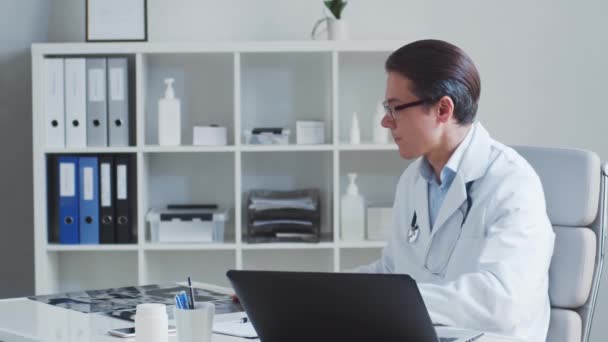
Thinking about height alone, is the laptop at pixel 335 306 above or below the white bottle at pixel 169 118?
below

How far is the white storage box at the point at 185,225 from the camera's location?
3.18 m

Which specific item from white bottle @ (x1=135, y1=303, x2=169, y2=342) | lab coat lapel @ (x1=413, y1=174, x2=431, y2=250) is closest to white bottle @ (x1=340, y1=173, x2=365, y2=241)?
lab coat lapel @ (x1=413, y1=174, x2=431, y2=250)

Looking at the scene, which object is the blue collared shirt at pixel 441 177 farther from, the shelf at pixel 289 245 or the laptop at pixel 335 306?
the shelf at pixel 289 245

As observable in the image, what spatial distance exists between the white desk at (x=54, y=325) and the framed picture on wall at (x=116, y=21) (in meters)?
1.52

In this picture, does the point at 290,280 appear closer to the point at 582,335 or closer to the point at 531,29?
the point at 582,335

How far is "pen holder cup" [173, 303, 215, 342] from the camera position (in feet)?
4.67

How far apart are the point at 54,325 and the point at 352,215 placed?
5.46 feet

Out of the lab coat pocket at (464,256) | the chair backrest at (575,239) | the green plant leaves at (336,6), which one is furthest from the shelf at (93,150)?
the chair backrest at (575,239)

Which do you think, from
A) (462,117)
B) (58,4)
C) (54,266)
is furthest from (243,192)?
(462,117)

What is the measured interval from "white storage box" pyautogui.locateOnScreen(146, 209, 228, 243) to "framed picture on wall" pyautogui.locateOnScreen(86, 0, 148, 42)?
2.17 ft

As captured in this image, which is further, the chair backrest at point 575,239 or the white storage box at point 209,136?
the white storage box at point 209,136

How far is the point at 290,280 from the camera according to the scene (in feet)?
4.21

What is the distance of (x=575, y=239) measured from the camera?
1916 millimetres

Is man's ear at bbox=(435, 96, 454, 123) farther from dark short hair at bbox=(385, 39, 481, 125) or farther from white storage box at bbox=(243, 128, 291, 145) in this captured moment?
white storage box at bbox=(243, 128, 291, 145)
